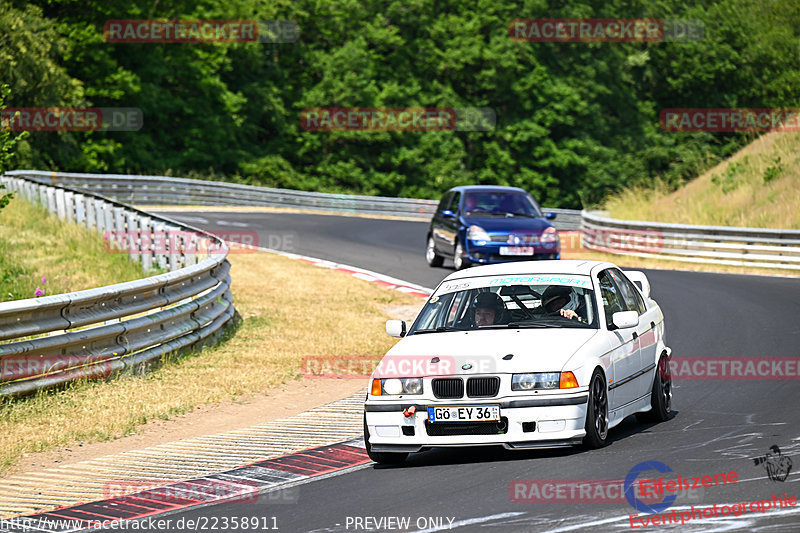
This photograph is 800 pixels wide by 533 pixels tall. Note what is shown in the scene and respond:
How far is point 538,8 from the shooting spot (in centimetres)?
6369

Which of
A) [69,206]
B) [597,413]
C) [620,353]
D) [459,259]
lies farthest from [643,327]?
[69,206]

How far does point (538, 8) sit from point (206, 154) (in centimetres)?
2036

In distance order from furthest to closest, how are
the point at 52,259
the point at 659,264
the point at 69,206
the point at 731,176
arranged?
1. the point at 731,176
2. the point at 659,264
3. the point at 69,206
4. the point at 52,259

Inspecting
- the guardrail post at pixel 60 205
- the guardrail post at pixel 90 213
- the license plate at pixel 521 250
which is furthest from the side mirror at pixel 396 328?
the guardrail post at pixel 60 205

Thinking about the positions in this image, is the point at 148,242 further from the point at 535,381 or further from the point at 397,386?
the point at 535,381

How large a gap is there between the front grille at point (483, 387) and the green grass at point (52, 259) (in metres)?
7.94

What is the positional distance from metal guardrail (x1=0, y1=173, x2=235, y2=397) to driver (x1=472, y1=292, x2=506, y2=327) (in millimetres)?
4030

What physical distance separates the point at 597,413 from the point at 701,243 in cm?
1866

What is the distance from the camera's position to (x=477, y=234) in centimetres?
2130

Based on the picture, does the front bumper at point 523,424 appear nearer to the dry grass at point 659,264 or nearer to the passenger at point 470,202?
the passenger at point 470,202

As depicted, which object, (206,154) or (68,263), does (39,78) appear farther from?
(68,263)

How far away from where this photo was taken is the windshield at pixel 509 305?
9367 millimetres

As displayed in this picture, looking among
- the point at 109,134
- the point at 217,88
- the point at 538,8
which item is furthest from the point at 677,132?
the point at 109,134

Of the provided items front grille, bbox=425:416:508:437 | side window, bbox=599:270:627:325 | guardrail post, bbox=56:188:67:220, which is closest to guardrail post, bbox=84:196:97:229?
guardrail post, bbox=56:188:67:220
